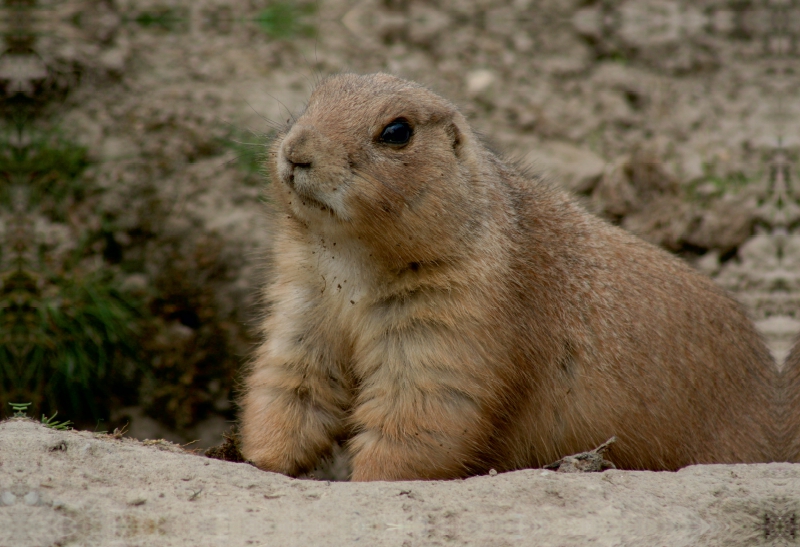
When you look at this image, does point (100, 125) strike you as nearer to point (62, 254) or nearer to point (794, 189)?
point (62, 254)

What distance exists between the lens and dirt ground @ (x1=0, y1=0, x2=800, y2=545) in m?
8.43

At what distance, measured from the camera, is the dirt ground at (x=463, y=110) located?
8430 mm

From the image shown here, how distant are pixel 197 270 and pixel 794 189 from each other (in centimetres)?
626

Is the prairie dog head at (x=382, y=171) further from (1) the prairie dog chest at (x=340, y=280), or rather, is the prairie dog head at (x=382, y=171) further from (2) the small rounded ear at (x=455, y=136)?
(1) the prairie dog chest at (x=340, y=280)

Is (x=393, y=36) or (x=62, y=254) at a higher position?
(x=393, y=36)

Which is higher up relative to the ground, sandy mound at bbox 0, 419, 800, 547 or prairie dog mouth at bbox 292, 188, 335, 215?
prairie dog mouth at bbox 292, 188, 335, 215

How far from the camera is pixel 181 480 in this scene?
171 inches

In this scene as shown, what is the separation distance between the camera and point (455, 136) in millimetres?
5641

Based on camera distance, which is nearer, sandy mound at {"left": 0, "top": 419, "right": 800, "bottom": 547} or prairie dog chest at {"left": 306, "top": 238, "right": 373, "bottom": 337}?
sandy mound at {"left": 0, "top": 419, "right": 800, "bottom": 547}

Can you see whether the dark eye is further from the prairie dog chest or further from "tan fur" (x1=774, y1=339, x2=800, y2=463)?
"tan fur" (x1=774, y1=339, x2=800, y2=463)

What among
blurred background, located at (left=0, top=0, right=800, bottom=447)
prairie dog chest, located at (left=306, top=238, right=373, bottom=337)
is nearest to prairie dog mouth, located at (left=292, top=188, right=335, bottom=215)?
prairie dog chest, located at (left=306, top=238, right=373, bottom=337)

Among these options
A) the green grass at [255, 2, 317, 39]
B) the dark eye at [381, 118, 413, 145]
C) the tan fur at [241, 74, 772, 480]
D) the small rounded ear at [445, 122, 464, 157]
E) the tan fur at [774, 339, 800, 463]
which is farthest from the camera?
the green grass at [255, 2, 317, 39]

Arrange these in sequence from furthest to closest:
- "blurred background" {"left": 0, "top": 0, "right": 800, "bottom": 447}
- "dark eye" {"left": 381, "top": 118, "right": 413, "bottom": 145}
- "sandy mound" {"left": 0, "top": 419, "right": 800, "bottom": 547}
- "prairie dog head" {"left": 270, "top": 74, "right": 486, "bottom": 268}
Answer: "blurred background" {"left": 0, "top": 0, "right": 800, "bottom": 447}
"dark eye" {"left": 381, "top": 118, "right": 413, "bottom": 145}
"prairie dog head" {"left": 270, "top": 74, "right": 486, "bottom": 268}
"sandy mound" {"left": 0, "top": 419, "right": 800, "bottom": 547}

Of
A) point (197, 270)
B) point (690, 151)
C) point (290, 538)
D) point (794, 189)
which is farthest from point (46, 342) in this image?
point (794, 189)
